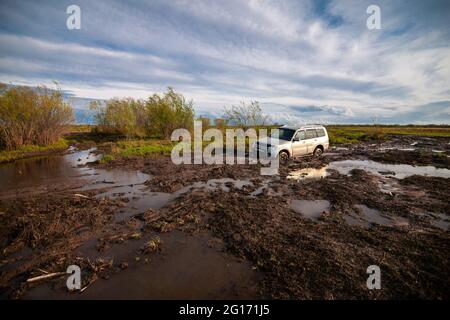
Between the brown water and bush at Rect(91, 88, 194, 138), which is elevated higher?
bush at Rect(91, 88, 194, 138)

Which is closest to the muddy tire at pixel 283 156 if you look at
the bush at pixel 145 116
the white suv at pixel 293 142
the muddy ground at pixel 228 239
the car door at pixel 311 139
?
the white suv at pixel 293 142

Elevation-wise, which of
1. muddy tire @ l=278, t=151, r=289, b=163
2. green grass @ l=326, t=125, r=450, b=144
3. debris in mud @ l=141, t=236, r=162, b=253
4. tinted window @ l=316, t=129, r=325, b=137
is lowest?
debris in mud @ l=141, t=236, r=162, b=253

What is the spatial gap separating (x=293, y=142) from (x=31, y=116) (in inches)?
844

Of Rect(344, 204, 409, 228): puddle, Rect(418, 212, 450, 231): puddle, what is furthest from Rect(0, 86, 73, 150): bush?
Rect(418, 212, 450, 231): puddle

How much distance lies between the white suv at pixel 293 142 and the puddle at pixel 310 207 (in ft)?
17.3

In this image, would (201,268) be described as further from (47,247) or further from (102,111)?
(102,111)

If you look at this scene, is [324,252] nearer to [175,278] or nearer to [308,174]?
[175,278]

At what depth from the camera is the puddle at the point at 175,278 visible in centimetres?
325

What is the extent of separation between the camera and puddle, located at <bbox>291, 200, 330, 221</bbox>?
6.05 meters

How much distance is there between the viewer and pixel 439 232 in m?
4.91

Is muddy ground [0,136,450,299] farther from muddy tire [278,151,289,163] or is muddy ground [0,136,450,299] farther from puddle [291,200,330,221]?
muddy tire [278,151,289,163]

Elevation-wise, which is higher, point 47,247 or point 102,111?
point 102,111

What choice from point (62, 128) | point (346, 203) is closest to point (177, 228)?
point (346, 203)
